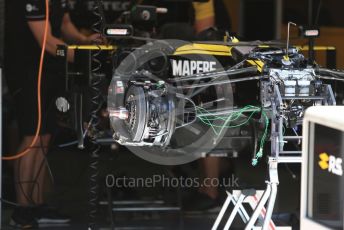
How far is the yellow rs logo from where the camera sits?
310cm

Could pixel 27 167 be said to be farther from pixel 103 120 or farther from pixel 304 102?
pixel 304 102

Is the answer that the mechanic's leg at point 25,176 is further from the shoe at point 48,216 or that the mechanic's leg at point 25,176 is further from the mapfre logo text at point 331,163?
the mapfre logo text at point 331,163

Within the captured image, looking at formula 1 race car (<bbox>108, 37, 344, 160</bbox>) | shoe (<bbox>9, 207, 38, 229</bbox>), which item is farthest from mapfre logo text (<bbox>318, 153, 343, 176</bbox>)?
shoe (<bbox>9, 207, 38, 229</bbox>)

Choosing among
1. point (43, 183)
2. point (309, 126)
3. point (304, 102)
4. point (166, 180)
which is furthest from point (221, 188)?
point (309, 126)

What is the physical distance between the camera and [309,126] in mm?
3207

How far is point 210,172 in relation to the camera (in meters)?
6.38

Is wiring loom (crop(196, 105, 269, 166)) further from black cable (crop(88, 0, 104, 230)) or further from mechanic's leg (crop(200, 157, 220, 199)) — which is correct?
mechanic's leg (crop(200, 157, 220, 199))

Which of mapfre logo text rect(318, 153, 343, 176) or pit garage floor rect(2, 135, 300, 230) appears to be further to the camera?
pit garage floor rect(2, 135, 300, 230)

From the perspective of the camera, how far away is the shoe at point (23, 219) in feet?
18.5

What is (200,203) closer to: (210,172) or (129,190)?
(210,172)

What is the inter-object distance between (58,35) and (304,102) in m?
2.58

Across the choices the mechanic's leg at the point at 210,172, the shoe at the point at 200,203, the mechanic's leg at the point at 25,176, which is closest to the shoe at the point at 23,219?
the mechanic's leg at the point at 25,176

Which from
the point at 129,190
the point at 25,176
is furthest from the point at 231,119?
the point at 129,190

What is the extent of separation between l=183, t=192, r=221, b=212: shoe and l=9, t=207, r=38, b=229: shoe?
1.19 meters
